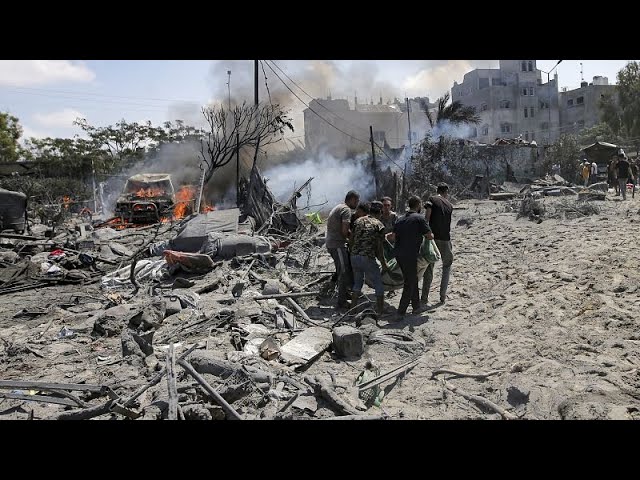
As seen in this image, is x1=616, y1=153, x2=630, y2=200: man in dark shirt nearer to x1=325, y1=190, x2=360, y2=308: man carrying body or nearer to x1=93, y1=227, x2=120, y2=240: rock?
x1=325, y1=190, x2=360, y2=308: man carrying body

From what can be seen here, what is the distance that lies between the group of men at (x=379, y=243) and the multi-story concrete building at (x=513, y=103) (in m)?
49.1

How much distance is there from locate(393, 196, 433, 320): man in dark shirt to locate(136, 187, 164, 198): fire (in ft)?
46.8

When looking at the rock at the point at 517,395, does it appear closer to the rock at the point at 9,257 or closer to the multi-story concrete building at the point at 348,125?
the rock at the point at 9,257

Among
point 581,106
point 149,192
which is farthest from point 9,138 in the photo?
point 581,106

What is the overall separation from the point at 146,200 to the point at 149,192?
69 centimetres

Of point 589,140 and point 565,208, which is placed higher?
point 589,140

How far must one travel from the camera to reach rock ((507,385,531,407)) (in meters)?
4.31

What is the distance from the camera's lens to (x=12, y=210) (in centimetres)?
1554

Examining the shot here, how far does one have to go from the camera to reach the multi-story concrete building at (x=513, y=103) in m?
52.3

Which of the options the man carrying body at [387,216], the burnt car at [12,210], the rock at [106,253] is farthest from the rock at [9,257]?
the man carrying body at [387,216]
